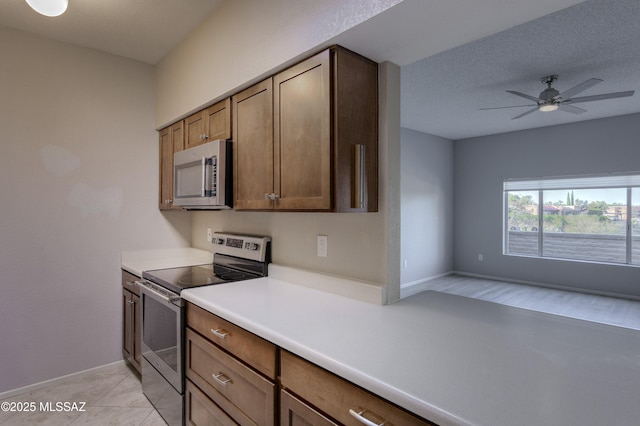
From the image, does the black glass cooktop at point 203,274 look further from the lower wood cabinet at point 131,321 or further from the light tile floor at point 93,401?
the light tile floor at point 93,401

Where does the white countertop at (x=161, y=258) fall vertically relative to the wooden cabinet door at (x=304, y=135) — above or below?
below

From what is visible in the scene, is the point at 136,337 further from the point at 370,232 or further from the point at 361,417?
the point at 361,417

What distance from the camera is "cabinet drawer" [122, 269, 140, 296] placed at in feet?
8.05

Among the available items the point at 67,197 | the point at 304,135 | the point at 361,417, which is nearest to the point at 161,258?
the point at 67,197

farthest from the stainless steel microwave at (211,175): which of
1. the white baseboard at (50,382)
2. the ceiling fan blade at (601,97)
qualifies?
the ceiling fan blade at (601,97)

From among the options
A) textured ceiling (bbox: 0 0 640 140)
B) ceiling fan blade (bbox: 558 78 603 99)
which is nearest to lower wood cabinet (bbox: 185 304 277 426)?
textured ceiling (bbox: 0 0 640 140)

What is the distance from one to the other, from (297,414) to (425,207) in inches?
205

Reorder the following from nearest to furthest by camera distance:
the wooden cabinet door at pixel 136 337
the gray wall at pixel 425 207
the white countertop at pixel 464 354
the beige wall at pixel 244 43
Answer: the white countertop at pixel 464 354 < the beige wall at pixel 244 43 < the wooden cabinet door at pixel 136 337 < the gray wall at pixel 425 207

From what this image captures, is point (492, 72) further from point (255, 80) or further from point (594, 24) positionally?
point (255, 80)

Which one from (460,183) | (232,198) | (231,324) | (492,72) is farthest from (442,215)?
(231,324)

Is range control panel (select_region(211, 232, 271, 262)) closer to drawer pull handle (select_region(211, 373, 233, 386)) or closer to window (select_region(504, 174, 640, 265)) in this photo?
drawer pull handle (select_region(211, 373, 233, 386))

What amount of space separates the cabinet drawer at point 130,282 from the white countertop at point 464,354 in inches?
43.7

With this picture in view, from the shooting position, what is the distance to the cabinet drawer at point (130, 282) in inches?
96.6

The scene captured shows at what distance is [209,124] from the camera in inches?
87.6
